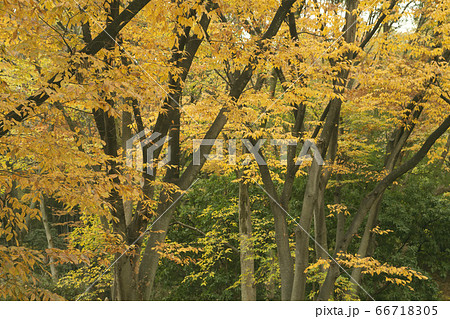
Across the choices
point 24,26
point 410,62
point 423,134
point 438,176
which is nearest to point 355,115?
point 423,134

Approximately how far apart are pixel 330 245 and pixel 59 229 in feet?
51.0

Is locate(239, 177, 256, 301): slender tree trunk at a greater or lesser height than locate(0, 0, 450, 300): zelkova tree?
lesser

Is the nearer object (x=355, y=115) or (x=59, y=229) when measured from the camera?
(x=355, y=115)

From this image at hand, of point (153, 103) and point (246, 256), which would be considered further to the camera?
point (246, 256)

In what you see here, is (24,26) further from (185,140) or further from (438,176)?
(438,176)

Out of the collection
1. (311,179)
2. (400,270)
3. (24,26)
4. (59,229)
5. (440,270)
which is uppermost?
(24,26)

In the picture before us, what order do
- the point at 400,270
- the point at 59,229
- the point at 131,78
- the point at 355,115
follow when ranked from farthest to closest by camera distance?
1. the point at 59,229
2. the point at 355,115
3. the point at 400,270
4. the point at 131,78

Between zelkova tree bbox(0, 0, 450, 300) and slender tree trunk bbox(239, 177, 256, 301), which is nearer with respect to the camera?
zelkova tree bbox(0, 0, 450, 300)

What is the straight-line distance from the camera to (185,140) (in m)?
11.0

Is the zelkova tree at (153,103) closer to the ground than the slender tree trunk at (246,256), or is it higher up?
higher up

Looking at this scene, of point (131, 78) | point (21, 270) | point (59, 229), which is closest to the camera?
point (21, 270)

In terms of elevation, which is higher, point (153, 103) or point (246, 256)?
point (153, 103)

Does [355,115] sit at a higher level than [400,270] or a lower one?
higher

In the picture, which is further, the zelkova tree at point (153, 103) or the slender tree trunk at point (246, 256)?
the slender tree trunk at point (246, 256)
